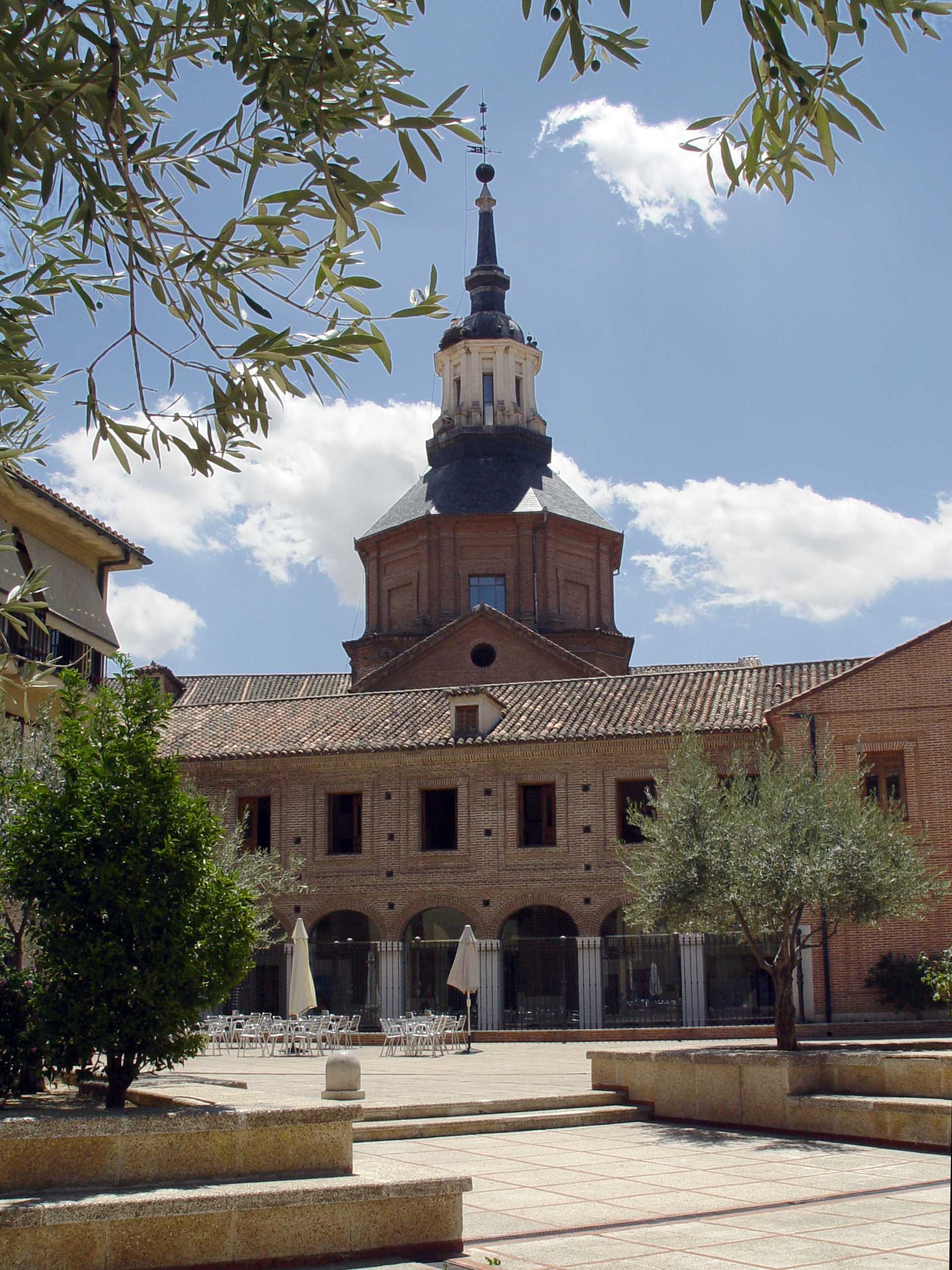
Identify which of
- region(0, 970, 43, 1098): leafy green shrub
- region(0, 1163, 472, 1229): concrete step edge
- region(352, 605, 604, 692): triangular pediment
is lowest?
region(0, 1163, 472, 1229): concrete step edge

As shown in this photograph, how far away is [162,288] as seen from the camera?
231 inches

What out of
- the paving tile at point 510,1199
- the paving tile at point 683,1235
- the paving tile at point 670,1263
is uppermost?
the paving tile at point 670,1263

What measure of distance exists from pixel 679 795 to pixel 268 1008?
1618 centimetres

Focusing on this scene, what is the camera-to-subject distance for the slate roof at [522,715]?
28.4 meters

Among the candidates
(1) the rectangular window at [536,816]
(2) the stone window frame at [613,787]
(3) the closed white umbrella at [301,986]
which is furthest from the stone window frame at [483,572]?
(3) the closed white umbrella at [301,986]

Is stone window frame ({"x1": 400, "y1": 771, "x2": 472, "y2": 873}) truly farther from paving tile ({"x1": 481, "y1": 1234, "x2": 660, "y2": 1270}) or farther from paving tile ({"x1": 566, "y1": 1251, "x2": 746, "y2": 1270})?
paving tile ({"x1": 566, "y1": 1251, "x2": 746, "y2": 1270})

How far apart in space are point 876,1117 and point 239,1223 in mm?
6977

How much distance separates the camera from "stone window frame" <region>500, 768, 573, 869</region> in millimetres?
27844

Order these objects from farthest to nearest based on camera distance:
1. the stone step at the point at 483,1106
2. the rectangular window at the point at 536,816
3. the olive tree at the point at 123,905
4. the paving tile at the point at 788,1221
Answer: the rectangular window at the point at 536,816
the stone step at the point at 483,1106
the olive tree at the point at 123,905
the paving tile at the point at 788,1221

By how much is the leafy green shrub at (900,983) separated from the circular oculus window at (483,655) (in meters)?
16.6

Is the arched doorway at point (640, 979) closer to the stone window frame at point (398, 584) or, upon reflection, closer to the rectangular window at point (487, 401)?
the stone window frame at point (398, 584)

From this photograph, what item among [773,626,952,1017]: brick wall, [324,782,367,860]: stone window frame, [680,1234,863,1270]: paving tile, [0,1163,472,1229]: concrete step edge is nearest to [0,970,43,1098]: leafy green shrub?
[0,1163,472,1229]: concrete step edge

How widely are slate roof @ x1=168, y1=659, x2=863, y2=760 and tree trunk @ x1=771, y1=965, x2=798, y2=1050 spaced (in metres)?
12.6

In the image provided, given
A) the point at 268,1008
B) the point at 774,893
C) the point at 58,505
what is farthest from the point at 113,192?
the point at 268,1008
